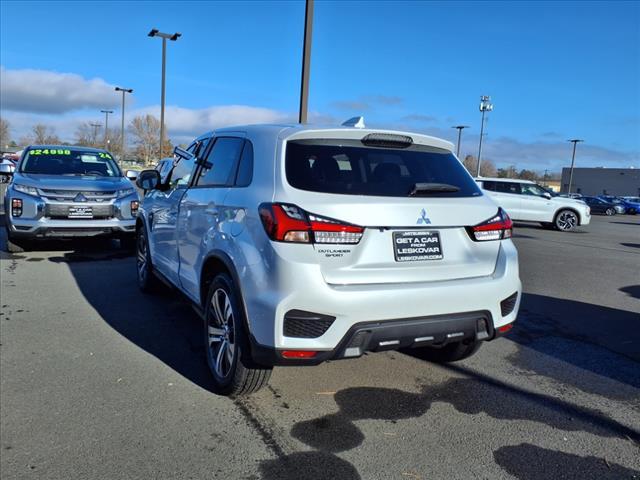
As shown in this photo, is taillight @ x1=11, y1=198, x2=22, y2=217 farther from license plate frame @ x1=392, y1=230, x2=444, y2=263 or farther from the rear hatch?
license plate frame @ x1=392, y1=230, x2=444, y2=263

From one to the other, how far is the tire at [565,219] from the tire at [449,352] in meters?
15.2

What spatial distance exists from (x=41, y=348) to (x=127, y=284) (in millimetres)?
2373

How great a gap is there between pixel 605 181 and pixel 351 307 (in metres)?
97.3

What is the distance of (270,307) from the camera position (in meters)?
2.84

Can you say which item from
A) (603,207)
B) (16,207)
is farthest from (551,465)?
(603,207)

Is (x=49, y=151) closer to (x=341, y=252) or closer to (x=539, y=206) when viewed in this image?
(x=341, y=252)

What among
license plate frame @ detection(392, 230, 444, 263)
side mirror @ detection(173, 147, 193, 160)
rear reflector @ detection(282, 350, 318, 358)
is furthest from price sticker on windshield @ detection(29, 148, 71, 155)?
license plate frame @ detection(392, 230, 444, 263)

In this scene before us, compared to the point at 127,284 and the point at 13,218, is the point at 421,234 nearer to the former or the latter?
the point at 127,284

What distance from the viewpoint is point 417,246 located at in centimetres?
309

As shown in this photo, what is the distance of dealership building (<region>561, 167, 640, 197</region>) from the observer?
83500 millimetres

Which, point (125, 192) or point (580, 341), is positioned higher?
point (125, 192)

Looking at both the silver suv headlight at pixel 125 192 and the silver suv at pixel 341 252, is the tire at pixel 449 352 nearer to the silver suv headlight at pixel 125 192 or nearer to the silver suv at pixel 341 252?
the silver suv at pixel 341 252

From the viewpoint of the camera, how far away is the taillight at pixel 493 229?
332 cm

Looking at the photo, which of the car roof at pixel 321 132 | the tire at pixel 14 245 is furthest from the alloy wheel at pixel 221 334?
the tire at pixel 14 245
